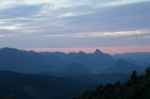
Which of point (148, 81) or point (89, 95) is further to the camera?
point (89, 95)

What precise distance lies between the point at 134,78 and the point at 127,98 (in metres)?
19.7

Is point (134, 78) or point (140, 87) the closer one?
point (140, 87)

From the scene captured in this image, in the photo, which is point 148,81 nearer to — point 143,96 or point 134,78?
A: point 143,96

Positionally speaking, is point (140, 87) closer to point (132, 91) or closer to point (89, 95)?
point (132, 91)

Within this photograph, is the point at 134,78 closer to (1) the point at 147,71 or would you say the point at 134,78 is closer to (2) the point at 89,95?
(1) the point at 147,71

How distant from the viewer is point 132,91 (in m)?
50.4

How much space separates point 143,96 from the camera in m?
47.5

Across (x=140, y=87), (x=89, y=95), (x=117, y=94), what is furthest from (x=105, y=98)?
(x=89, y=95)

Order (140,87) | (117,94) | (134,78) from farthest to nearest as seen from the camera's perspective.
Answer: (134,78), (117,94), (140,87)

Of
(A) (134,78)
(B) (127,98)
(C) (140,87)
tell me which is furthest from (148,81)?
(A) (134,78)

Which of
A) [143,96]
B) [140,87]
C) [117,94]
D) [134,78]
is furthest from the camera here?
[134,78]

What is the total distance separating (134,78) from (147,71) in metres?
2.85

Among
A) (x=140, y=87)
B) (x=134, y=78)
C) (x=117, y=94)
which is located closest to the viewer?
(x=140, y=87)

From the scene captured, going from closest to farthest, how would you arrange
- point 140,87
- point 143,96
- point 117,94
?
1. point 143,96
2. point 140,87
3. point 117,94
